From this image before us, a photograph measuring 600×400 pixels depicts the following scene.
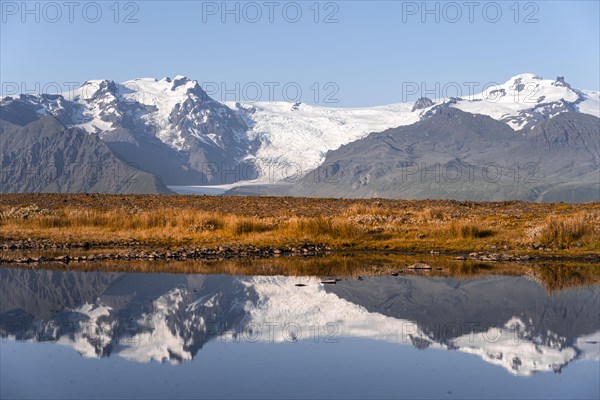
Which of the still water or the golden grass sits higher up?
the golden grass

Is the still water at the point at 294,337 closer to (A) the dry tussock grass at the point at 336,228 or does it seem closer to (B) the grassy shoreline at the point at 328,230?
(B) the grassy shoreline at the point at 328,230

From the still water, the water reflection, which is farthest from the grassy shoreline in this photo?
the still water

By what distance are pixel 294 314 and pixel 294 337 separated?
346cm

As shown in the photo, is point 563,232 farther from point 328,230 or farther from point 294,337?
point 294,337

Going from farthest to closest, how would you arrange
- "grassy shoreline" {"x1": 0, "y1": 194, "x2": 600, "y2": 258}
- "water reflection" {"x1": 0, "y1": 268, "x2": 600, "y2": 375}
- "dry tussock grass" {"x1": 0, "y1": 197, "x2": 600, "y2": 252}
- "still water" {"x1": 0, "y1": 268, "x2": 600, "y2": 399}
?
1. "dry tussock grass" {"x1": 0, "y1": 197, "x2": 600, "y2": 252}
2. "grassy shoreline" {"x1": 0, "y1": 194, "x2": 600, "y2": 258}
3. "water reflection" {"x1": 0, "y1": 268, "x2": 600, "y2": 375}
4. "still water" {"x1": 0, "y1": 268, "x2": 600, "y2": 399}

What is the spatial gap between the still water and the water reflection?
65mm

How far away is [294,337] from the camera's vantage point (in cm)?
2539

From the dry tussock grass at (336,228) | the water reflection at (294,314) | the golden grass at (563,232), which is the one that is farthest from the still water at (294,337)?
the dry tussock grass at (336,228)

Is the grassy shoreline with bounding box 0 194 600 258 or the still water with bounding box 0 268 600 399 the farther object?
the grassy shoreline with bounding box 0 194 600 258

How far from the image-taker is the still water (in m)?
20.0

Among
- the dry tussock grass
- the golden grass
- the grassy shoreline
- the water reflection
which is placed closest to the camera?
the water reflection

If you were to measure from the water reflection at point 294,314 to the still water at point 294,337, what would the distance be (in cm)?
7

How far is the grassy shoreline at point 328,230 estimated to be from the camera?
47562 millimetres

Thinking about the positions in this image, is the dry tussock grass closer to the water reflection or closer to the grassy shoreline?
the grassy shoreline
